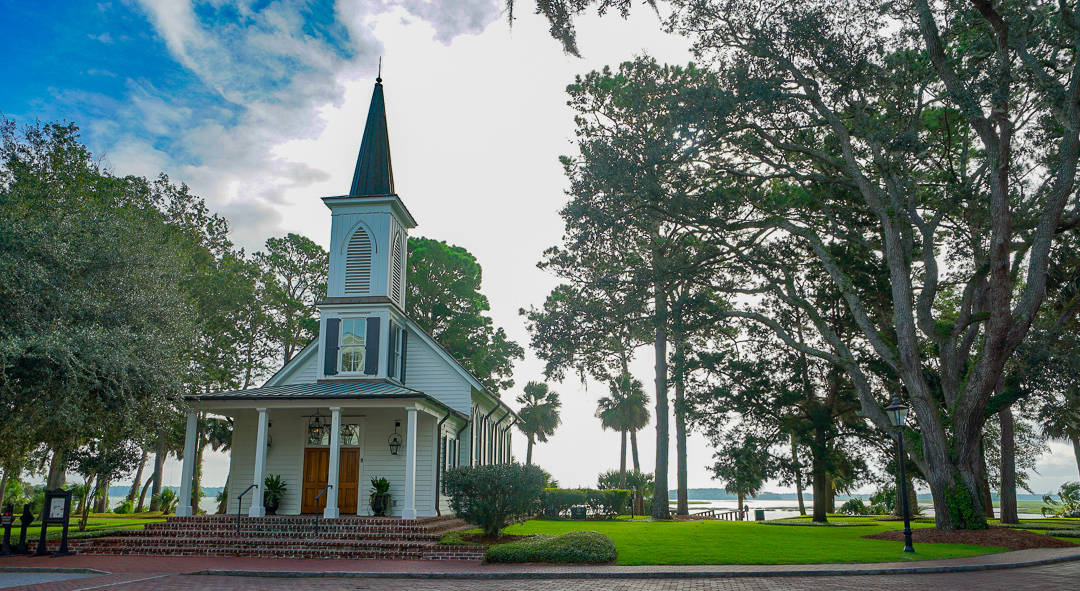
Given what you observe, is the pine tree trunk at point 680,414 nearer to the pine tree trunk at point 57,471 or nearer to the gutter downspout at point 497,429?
the gutter downspout at point 497,429

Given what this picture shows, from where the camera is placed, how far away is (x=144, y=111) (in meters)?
18.9

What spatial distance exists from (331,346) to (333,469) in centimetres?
503

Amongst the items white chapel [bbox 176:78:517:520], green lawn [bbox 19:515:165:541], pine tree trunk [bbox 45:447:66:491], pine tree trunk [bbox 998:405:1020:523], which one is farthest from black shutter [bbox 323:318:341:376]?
pine tree trunk [bbox 998:405:1020:523]

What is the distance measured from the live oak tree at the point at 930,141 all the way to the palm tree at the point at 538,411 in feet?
93.8

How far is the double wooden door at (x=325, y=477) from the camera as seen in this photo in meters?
20.4

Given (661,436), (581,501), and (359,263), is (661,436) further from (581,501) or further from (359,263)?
(359,263)

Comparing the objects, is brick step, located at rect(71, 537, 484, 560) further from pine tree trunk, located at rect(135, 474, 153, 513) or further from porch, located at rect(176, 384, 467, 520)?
pine tree trunk, located at rect(135, 474, 153, 513)

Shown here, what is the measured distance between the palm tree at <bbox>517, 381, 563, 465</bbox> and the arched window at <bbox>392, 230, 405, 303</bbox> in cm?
2475

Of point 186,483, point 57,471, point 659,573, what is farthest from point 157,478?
Answer: point 659,573

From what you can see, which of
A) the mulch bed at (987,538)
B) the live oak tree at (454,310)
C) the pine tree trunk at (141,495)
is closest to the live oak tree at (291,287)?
the live oak tree at (454,310)

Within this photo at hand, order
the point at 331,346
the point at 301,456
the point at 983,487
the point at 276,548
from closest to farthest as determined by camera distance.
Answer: the point at 276,548 < the point at 301,456 < the point at 983,487 < the point at 331,346

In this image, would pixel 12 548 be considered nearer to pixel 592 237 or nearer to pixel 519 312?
pixel 592 237

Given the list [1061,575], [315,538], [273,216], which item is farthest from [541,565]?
[273,216]

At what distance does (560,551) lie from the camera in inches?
528
